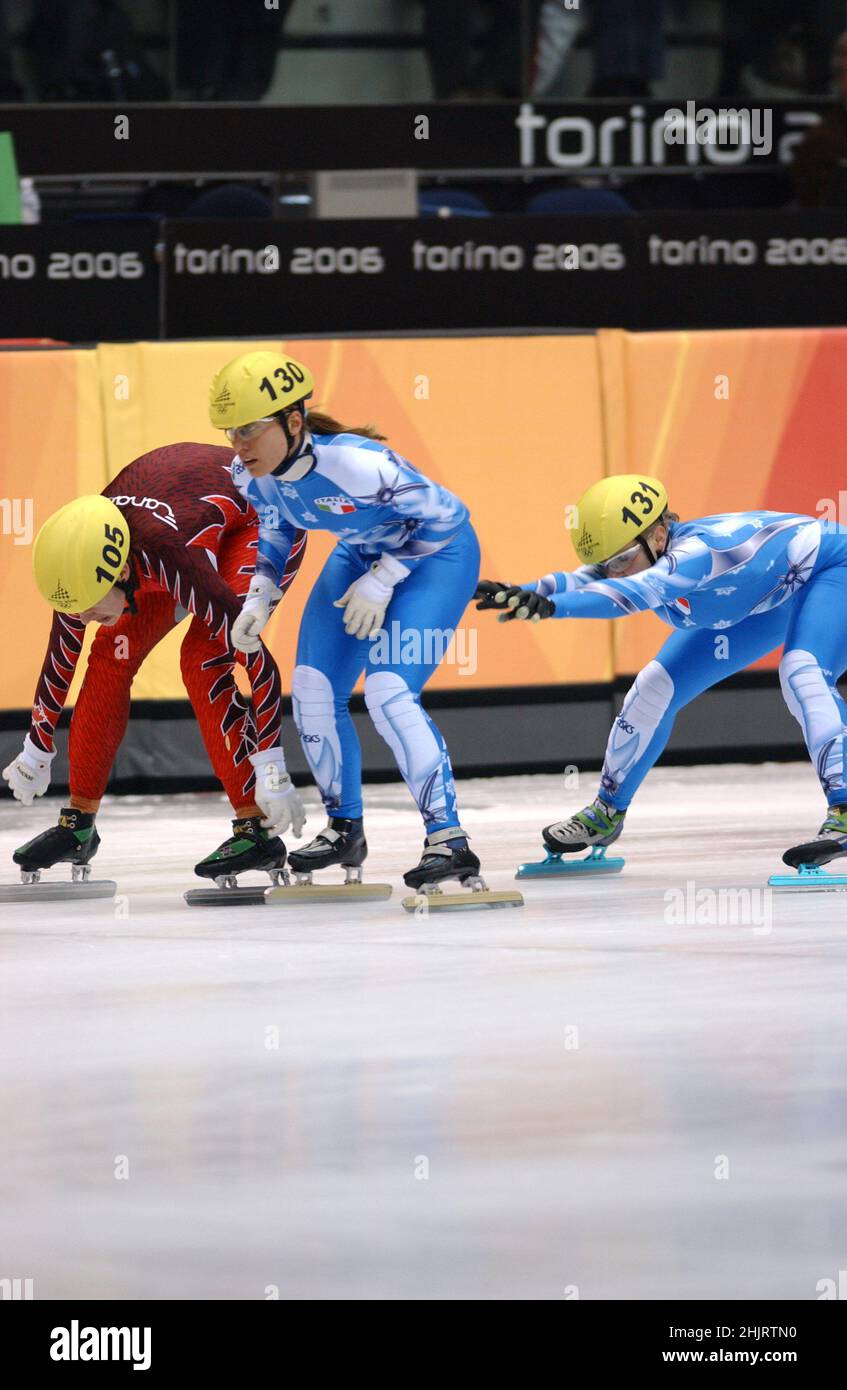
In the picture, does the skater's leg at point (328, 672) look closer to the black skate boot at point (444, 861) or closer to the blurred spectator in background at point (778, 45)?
the black skate boot at point (444, 861)

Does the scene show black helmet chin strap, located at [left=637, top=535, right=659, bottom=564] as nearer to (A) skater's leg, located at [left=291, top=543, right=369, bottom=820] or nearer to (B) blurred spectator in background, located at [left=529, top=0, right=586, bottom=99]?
(A) skater's leg, located at [left=291, top=543, right=369, bottom=820]

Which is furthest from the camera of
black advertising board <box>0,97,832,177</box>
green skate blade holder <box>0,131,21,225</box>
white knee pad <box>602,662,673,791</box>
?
black advertising board <box>0,97,832,177</box>

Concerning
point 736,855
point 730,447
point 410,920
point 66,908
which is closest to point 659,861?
point 736,855

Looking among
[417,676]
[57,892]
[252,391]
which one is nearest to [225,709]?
[417,676]

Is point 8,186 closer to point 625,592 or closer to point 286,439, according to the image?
point 286,439

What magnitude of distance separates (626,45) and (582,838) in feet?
31.0

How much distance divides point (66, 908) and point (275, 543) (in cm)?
127

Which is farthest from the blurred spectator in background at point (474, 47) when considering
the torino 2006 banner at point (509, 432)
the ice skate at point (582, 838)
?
the ice skate at point (582, 838)

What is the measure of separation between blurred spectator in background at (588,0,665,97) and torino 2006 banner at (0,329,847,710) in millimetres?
5713

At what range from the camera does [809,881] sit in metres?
7.29

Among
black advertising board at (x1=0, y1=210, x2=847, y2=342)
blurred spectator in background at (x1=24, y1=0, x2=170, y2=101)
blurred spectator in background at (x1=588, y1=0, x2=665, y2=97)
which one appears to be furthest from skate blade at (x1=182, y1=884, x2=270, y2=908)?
blurred spectator in background at (x1=588, y1=0, x2=665, y2=97)

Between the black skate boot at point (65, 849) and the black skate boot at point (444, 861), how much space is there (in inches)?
45.9

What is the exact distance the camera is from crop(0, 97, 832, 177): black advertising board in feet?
47.6

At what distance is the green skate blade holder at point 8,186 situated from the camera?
1179 cm
